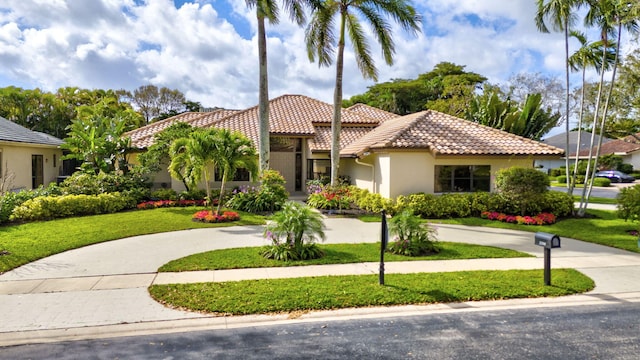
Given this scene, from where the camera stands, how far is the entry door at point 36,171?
2312 cm

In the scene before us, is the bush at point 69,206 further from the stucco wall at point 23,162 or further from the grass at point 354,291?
the grass at point 354,291

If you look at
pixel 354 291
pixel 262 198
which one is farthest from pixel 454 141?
pixel 354 291

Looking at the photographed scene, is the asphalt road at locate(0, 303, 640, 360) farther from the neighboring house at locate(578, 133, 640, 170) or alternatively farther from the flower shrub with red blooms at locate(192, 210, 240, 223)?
the neighboring house at locate(578, 133, 640, 170)

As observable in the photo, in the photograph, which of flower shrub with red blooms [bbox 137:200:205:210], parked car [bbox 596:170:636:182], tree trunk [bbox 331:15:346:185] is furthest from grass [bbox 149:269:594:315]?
parked car [bbox 596:170:636:182]

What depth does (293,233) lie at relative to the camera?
9031 millimetres

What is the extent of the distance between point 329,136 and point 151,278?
55.9ft

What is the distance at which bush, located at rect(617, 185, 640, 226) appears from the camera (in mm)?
12039

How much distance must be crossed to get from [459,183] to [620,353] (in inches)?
478

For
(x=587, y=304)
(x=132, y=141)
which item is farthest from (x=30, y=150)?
(x=587, y=304)

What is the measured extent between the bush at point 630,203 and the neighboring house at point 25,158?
2448 cm

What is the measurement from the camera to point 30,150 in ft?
74.1

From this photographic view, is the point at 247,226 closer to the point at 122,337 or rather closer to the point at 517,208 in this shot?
the point at 122,337

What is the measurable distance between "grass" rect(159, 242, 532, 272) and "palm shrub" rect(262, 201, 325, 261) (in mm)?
245

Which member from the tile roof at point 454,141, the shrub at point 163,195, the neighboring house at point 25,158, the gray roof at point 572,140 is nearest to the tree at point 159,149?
the shrub at point 163,195
